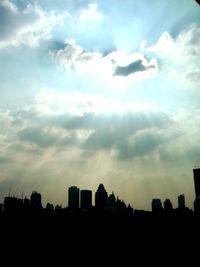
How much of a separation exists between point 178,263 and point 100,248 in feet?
39.0

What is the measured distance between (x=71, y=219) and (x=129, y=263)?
1530 cm

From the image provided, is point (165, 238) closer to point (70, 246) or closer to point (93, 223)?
point (93, 223)

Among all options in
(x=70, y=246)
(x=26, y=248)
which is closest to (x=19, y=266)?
(x=26, y=248)

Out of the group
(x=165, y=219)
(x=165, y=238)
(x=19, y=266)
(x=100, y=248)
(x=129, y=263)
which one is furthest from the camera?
(x=165, y=219)

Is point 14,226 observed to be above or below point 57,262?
above

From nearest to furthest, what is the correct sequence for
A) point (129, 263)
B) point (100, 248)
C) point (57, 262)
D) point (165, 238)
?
point (57, 262) < point (129, 263) < point (100, 248) < point (165, 238)

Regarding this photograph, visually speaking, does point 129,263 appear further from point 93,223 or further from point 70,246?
point 93,223

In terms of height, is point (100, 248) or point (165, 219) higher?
point (165, 219)

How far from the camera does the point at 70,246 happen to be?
4638 cm

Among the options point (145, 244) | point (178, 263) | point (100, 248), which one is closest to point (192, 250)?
point (178, 263)

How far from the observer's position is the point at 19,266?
38.3 m

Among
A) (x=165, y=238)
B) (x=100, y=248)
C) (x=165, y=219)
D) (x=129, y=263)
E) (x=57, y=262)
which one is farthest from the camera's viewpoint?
(x=165, y=219)

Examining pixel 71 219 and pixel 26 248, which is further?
pixel 71 219

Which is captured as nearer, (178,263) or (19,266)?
(19,266)
